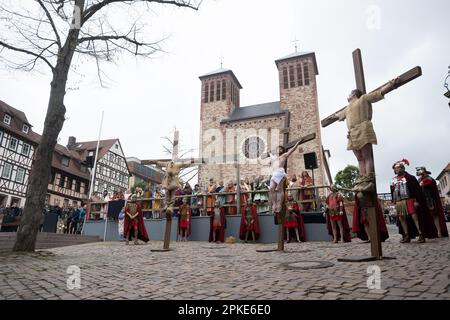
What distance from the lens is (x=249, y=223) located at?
1238 cm

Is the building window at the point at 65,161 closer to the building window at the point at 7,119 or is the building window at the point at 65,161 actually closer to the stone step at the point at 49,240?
the building window at the point at 7,119

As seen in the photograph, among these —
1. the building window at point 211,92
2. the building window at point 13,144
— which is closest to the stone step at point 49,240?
the building window at point 13,144

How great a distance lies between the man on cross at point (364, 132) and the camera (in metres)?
5.61

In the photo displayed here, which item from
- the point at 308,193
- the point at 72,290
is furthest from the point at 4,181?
the point at 72,290

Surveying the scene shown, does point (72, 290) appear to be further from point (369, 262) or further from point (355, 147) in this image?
point (355, 147)

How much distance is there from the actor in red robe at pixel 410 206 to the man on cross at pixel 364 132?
365 cm

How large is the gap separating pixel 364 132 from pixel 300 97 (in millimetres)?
43150

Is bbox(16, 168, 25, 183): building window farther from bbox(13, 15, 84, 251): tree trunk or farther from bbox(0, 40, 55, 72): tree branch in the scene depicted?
bbox(13, 15, 84, 251): tree trunk

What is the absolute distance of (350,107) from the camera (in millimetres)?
6094

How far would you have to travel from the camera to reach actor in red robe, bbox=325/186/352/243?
34.8 feet

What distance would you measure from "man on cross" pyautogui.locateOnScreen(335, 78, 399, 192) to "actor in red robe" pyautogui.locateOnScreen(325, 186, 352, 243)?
519 centimetres

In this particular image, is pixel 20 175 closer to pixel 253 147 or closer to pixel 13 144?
pixel 13 144

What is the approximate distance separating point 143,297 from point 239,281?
1.33 metres

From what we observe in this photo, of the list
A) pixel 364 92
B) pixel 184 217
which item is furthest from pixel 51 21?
pixel 364 92
